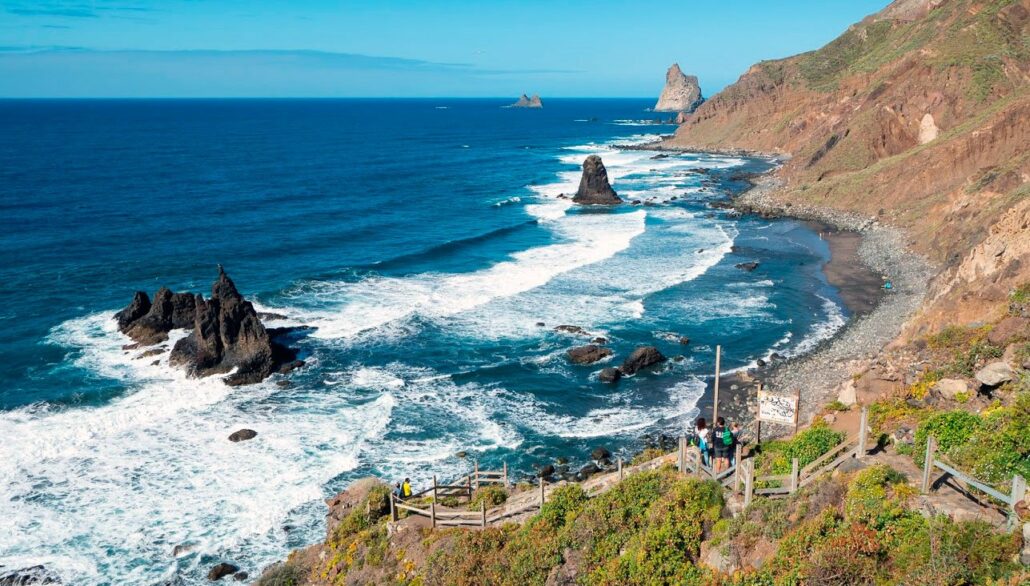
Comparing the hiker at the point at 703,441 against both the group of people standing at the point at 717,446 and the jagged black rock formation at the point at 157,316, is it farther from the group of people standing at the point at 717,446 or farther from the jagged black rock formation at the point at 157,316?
the jagged black rock formation at the point at 157,316

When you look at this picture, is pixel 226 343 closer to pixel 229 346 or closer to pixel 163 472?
pixel 229 346

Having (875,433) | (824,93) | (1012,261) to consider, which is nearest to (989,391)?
(875,433)

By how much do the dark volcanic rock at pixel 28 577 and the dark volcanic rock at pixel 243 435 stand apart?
9.04 metres

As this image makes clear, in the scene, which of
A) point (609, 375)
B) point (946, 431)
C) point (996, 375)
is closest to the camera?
point (946, 431)

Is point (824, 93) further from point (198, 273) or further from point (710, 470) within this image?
point (710, 470)

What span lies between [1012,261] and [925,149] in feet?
154

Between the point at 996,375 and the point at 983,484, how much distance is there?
32.0ft

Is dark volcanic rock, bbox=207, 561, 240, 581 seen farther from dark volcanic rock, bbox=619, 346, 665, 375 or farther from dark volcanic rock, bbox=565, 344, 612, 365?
dark volcanic rock, bbox=619, 346, 665, 375

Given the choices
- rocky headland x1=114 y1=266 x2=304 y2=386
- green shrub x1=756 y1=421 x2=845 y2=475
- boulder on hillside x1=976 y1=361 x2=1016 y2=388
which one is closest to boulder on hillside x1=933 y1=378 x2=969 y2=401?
boulder on hillside x1=976 y1=361 x2=1016 y2=388

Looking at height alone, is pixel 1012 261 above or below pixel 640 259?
above

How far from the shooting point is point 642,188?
4038 inches

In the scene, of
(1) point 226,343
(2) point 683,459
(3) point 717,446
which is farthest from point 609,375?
(1) point 226,343

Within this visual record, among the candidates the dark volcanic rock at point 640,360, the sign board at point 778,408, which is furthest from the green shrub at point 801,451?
the dark volcanic rock at point 640,360

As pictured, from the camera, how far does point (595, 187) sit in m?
90.5
